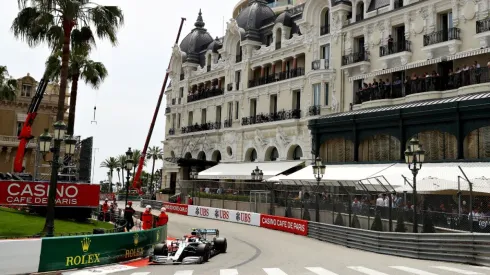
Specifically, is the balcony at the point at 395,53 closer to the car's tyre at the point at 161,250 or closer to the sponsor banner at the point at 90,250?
the sponsor banner at the point at 90,250

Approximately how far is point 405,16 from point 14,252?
29726mm

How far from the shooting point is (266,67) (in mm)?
50562

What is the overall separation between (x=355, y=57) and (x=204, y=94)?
24339 mm

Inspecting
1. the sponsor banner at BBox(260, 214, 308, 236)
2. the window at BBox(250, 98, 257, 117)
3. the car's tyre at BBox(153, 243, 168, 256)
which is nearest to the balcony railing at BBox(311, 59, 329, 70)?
the window at BBox(250, 98, 257, 117)

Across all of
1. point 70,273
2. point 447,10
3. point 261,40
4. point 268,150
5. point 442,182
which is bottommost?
point 70,273

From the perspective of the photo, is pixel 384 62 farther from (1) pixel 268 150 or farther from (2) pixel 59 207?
(2) pixel 59 207

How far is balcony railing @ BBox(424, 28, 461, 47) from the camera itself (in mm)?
31469

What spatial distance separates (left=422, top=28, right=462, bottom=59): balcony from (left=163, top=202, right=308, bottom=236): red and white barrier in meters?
14.0

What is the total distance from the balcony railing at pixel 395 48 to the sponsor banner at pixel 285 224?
14.1 meters

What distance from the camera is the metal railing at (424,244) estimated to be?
55.1 feet

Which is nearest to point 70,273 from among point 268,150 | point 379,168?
point 379,168

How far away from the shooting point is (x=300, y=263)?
55.8 ft

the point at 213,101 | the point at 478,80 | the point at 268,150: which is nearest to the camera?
the point at 478,80

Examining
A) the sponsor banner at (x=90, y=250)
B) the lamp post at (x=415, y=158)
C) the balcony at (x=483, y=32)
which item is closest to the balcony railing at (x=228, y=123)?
the balcony at (x=483, y=32)
